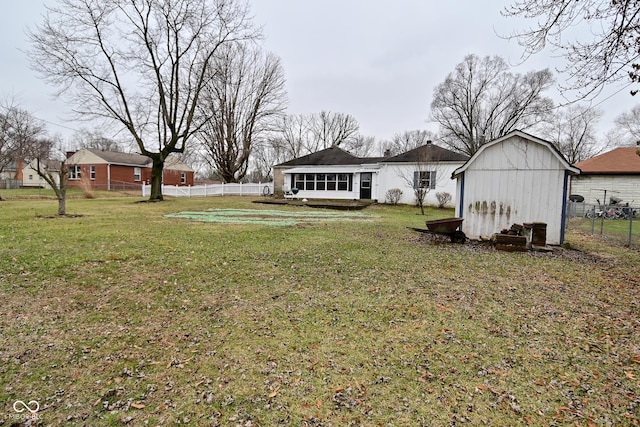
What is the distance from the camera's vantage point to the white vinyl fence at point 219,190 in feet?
97.0

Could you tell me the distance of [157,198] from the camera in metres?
21.2

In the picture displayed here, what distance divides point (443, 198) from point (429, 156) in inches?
117

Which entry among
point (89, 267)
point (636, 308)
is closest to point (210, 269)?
point (89, 267)

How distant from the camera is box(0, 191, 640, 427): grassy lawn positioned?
2416 millimetres

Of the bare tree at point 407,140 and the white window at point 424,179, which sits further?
the bare tree at point 407,140

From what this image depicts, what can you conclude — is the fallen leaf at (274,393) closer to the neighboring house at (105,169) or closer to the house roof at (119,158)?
the neighboring house at (105,169)

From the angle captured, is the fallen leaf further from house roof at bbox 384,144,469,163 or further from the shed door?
the shed door

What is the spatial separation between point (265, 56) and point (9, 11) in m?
20.6

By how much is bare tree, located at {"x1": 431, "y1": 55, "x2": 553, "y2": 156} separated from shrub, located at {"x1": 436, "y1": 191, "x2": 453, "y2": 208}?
13.4 m

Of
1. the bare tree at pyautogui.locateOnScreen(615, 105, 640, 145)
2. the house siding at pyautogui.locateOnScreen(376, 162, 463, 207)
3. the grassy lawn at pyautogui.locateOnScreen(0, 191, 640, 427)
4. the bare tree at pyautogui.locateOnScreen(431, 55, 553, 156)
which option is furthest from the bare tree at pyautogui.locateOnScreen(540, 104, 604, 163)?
the grassy lawn at pyautogui.locateOnScreen(0, 191, 640, 427)

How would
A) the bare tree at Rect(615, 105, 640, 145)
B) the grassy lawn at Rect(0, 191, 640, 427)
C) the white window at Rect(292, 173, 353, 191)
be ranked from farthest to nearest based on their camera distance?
the bare tree at Rect(615, 105, 640, 145)
the white window at Rect(292, 173, 353, 191)
the grassy lawn at Rect(0, 191, 640, 427)

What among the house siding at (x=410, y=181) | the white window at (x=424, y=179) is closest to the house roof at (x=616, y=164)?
the house siding at (x=410, y=181)

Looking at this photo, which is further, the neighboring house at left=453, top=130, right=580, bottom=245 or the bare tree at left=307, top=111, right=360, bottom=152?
the bare tree at left=307, top=111, right=360, bottom=152

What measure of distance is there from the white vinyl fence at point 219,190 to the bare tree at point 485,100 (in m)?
20.4
